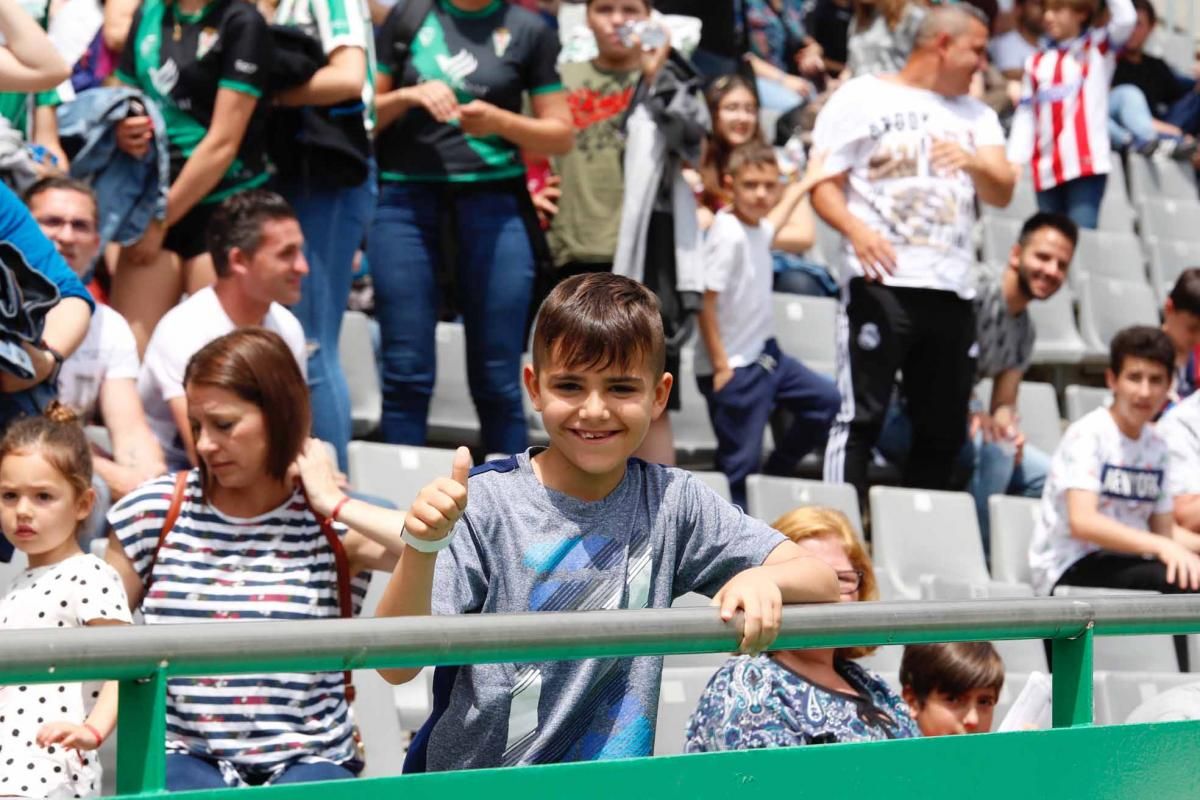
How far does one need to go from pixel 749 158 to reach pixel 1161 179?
16.6 feet

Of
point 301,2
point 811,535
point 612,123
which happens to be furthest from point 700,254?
point 811,535

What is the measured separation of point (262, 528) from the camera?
3467mm

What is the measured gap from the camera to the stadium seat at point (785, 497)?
223 inches

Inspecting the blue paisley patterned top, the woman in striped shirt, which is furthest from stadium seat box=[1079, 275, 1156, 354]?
the woman in striped shirt

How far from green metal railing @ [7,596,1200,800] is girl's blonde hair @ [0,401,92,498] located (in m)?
1.33

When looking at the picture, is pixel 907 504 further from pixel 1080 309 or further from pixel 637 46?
pixel 1080 309

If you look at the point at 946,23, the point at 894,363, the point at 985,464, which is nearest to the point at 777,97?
the point at 985,464

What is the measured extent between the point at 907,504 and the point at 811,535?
2490mm

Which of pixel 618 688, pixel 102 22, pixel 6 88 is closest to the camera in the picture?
pixel 618 688

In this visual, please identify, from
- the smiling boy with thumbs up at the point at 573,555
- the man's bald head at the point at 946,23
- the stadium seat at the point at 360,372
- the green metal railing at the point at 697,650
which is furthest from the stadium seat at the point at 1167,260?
the smiling boy with thumbs up at the point at 573,555

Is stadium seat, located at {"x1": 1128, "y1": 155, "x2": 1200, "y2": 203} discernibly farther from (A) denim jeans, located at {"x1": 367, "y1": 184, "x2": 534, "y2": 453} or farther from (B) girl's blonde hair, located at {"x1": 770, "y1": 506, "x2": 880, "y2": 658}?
(B) girl's blonde hair, located at {"x1": 770, "y1": 506, "x2": 880, "y2": 658}

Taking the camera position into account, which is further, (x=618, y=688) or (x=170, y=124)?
(x=170, y=124)

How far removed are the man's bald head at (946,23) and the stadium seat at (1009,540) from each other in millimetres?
1497

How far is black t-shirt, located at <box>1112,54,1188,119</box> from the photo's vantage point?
11.3 m
